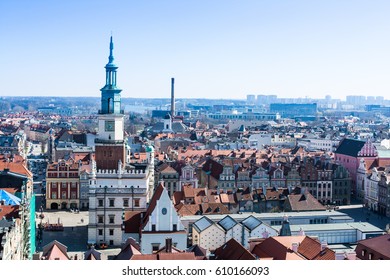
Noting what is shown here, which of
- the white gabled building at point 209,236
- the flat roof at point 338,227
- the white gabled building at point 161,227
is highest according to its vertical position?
the white gabled building at point 161,227

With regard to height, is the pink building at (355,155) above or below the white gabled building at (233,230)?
above

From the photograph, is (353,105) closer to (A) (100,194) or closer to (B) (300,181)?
(B) (300,181)

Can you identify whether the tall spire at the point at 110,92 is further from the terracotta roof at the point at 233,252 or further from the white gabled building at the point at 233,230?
the terracotta roof at the point at 233,252

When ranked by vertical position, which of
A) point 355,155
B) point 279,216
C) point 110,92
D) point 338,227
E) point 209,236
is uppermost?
point 110,92

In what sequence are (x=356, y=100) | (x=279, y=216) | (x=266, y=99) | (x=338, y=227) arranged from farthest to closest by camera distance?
(x=266, y=99) → (x=356, y=100) → (x=279, y=216) → (x=338, y=227)

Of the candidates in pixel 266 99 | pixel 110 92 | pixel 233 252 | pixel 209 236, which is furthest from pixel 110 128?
pixel 266 99

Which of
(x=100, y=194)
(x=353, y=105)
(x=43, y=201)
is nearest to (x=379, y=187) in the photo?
(x=100, y=194)

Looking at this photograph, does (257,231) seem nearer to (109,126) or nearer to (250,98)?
(109,126)

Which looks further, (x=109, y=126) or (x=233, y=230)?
(x=109, y=126)

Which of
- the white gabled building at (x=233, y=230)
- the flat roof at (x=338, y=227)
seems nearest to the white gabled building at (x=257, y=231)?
the white gabled building at (x=233, y=230)
